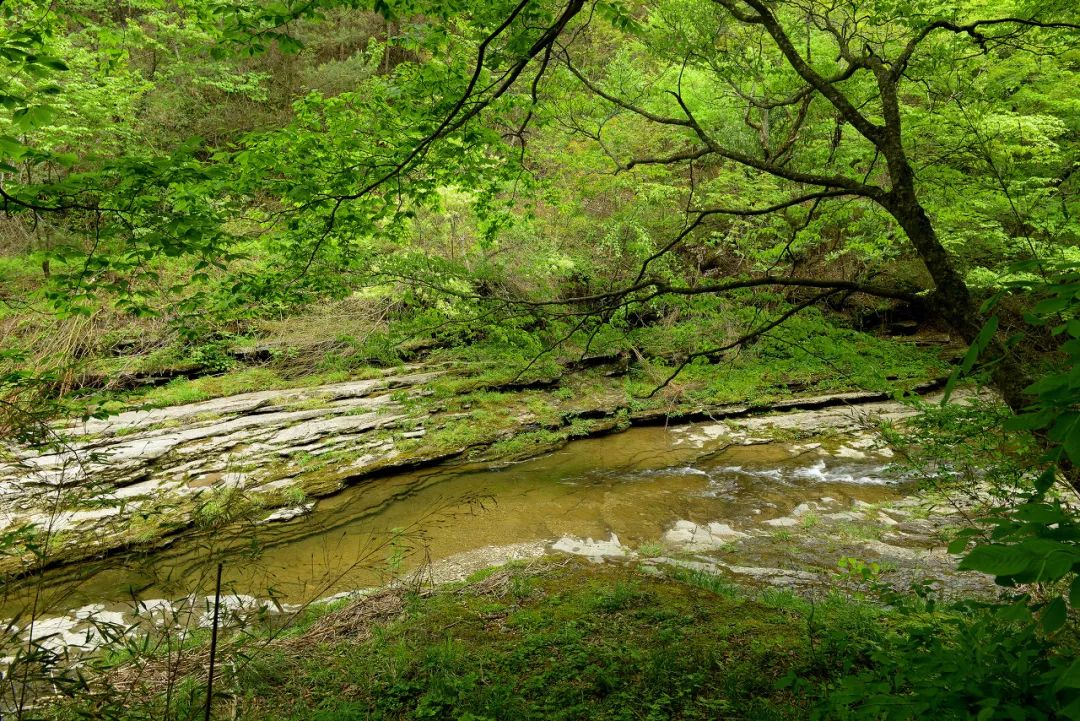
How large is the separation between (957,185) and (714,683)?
6.40 metres

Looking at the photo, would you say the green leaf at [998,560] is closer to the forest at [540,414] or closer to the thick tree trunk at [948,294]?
the forest at [540,414]

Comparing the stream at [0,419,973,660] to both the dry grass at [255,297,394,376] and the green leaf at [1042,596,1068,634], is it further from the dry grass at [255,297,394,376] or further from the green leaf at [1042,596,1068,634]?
the dry grass at [255,297,394,376]

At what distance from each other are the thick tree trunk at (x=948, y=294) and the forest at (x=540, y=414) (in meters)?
0.02

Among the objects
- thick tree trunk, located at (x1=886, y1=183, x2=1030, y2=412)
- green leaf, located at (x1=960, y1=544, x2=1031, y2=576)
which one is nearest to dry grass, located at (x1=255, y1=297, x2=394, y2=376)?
thick tree trunk, located at (x1=886, y1=183, x2=1030, y2=412)

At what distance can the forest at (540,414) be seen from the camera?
266 centimetres

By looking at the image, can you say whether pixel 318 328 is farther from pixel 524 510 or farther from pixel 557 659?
pixel 557 659

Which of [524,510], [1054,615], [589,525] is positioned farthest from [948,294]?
[524,510]

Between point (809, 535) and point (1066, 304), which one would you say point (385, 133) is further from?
point (809, 535)

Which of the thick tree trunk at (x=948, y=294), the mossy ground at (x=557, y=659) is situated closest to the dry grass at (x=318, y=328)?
the mossy ground at (x=557, y=659)

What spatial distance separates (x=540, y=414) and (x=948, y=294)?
8.94 m

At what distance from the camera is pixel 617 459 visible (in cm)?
1016

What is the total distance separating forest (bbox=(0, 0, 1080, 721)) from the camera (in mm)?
2664

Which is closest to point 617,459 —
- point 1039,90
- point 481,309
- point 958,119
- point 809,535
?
point 809,535

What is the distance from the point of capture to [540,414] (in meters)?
11.7
